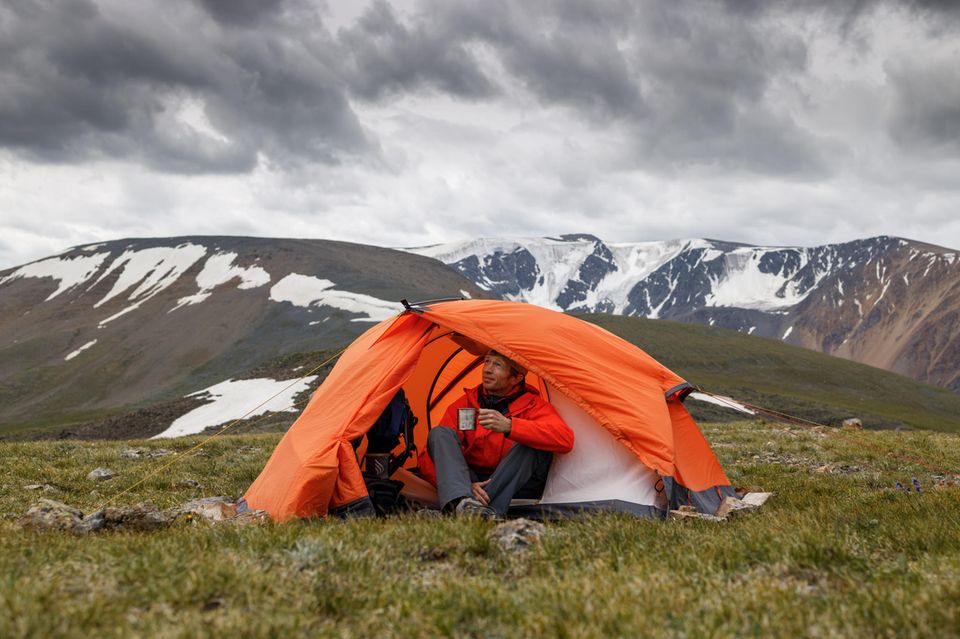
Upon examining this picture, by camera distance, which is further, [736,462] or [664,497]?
[736,462]

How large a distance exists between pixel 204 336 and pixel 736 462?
418ft

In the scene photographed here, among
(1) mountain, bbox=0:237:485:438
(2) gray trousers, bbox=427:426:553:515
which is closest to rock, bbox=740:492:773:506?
(2) gray trousers, bbox=427:426:553:515

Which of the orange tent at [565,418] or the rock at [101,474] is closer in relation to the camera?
the orange tent at [565,418]

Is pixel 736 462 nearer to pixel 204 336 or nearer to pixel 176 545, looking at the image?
pixel 176 545

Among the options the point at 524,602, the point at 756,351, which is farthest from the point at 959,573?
the point at 756,351

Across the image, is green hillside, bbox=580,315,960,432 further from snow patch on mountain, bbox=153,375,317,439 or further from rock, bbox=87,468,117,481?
rock, bbox=87,468,117,481

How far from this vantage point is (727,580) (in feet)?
17.6

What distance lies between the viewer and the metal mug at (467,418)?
928cm

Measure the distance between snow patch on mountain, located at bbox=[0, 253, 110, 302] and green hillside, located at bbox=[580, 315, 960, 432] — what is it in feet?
427

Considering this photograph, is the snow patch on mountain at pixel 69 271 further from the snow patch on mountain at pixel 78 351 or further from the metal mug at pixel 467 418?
the metal mug at pixel 467 418

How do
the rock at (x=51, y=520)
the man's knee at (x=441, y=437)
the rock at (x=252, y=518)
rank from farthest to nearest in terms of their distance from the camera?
the man's knee at (x=441, y=437) < the rock at (x=252, y=518) < the rock at (x=51, y=520)

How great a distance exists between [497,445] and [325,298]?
119841 millimetres

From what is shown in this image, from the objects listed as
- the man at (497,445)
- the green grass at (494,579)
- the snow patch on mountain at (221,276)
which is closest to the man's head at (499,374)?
the man at (497,445)

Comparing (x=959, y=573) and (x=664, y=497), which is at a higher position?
(x=959, y=573)
